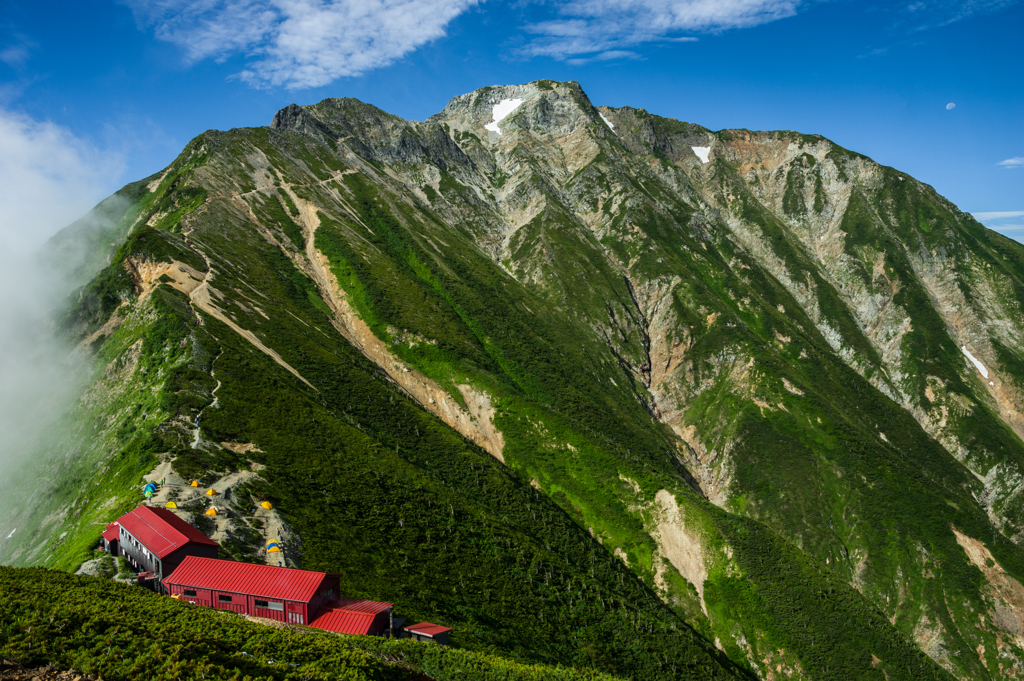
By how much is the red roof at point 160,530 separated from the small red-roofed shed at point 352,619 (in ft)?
41.9

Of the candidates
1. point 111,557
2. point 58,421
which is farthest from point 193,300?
point 111,557

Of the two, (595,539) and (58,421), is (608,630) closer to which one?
(595,539)

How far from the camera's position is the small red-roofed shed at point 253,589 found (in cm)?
4275

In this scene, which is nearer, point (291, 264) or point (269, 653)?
point (269, 653)

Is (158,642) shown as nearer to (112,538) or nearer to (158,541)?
(158,541)

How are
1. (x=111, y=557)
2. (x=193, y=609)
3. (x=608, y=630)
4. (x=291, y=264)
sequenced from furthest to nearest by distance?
(x=291, y=264)
(x=608, y=630)
(x=111, y=557)
(x=193, y=609)

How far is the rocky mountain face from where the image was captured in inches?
2852

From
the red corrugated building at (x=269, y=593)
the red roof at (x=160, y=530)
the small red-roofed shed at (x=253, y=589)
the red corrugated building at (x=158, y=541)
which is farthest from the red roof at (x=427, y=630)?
the red roof at (x=160, y=530)

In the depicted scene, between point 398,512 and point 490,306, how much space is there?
97771 mm

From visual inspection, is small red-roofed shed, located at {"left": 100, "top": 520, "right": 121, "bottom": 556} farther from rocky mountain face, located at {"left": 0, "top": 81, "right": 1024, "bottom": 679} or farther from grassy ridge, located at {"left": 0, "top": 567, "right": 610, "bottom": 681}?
grassy ridge, located at {"left": 0, "top": 567, "right": 610, "bottom": 681}

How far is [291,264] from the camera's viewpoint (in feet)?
511

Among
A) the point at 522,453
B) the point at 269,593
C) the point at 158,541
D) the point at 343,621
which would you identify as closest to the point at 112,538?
the point at 158,541

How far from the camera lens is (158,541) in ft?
152

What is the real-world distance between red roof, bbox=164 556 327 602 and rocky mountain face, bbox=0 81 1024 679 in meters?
8.61
